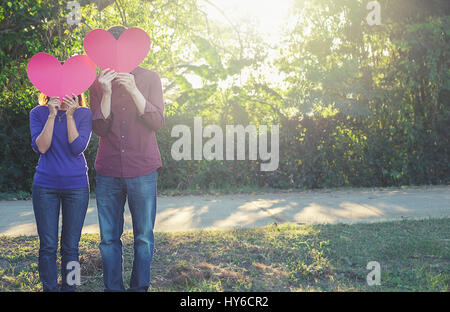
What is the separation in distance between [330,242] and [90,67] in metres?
3.20

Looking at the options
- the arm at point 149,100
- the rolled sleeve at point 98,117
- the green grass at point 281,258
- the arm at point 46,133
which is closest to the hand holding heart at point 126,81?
the arm at point 149,100

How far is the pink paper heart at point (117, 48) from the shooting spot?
3328 mm

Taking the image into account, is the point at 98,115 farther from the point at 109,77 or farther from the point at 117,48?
Answer: the point at 117,48

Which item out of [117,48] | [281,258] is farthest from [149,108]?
[281,258]

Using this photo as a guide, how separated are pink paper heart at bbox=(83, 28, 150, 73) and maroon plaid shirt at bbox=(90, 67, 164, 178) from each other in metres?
0.14

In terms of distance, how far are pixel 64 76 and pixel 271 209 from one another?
4.68 meters

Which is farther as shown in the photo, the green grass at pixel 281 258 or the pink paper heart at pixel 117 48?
the green grass at pixel 281 258

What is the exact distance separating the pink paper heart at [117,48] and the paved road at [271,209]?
312cm

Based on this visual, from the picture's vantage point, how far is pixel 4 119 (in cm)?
948

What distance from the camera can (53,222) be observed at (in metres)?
3.47

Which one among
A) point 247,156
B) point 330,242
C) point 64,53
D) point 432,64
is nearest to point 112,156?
point 330,242

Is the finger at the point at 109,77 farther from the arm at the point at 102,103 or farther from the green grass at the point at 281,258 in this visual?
the green grass at the point at 281,258

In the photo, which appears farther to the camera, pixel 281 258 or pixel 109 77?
pixel 281 258

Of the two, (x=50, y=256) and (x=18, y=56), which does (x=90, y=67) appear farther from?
(x=18, y=56)
